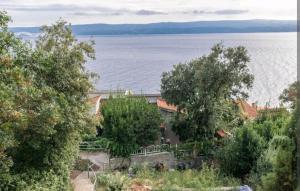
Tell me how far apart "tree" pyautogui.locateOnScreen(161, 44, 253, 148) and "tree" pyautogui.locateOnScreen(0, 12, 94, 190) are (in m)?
10.2

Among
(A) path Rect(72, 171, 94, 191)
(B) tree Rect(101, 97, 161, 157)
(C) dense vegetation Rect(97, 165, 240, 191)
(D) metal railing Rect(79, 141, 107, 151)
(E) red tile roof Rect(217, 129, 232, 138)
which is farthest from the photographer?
(E) red tile roof Rect(217, 129, 232, 138)

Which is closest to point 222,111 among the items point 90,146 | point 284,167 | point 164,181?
point 90,146

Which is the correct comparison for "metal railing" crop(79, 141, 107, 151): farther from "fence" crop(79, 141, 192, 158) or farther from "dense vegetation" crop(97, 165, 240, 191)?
"dense vegetation" crop(97, 165, 240, 191)

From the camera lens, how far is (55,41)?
17.3 m

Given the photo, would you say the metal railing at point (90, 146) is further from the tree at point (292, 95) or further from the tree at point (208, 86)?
the tree at point (292, 95)

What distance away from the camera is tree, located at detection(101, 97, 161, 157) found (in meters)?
25.0

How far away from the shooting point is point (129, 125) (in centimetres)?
2503

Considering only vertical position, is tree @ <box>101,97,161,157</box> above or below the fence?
above

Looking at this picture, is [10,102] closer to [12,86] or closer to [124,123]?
[12,86]

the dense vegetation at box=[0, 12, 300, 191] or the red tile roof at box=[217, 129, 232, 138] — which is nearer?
the dense vegetation at box=[0, 12, 300, 191]

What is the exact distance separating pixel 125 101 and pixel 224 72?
19.4 feet

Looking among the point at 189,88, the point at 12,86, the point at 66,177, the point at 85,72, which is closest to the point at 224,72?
the point at 189,88

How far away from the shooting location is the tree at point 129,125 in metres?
25.0

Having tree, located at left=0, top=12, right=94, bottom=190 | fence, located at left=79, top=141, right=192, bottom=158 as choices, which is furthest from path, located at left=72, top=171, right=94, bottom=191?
fence, located at left=79, top=141, right=192, bottom=158
